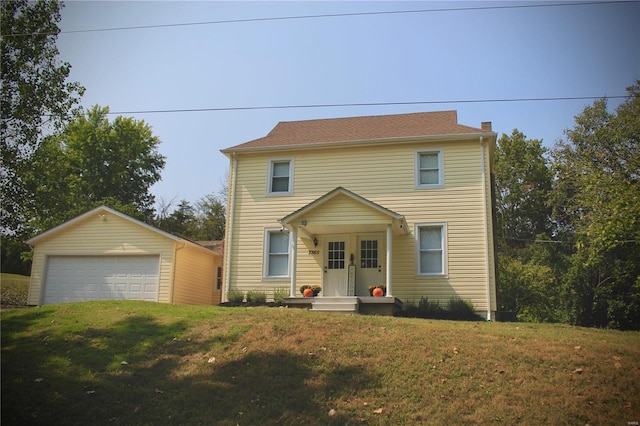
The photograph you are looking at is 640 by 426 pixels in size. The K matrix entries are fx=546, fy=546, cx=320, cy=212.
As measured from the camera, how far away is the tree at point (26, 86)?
17922 mm

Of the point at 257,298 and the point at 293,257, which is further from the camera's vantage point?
the point at 257,298

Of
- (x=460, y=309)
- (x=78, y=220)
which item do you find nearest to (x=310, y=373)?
(x=460, y=309)

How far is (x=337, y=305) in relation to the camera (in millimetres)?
16156

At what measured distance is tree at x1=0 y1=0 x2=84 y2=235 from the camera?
17.9 meters

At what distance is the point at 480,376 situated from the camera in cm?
948

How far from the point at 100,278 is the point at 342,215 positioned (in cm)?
943

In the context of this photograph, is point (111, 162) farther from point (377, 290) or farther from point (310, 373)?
point (310, 373)

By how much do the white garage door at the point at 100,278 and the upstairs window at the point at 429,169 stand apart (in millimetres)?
9838

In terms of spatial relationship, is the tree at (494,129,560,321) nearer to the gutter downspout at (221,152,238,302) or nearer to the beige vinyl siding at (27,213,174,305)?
the gutter downspout at (221,152,238,302)

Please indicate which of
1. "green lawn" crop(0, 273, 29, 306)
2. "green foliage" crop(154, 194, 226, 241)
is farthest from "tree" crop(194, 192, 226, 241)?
"green lawn" crop(0, 273, 29, 306)

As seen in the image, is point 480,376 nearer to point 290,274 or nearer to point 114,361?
point 114,361

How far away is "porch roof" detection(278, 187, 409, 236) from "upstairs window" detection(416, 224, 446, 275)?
0.86 metres

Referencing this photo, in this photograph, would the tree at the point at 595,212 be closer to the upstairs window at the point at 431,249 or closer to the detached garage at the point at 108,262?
the upstairs window at the point at 431,249

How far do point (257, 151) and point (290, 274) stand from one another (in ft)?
15.5
